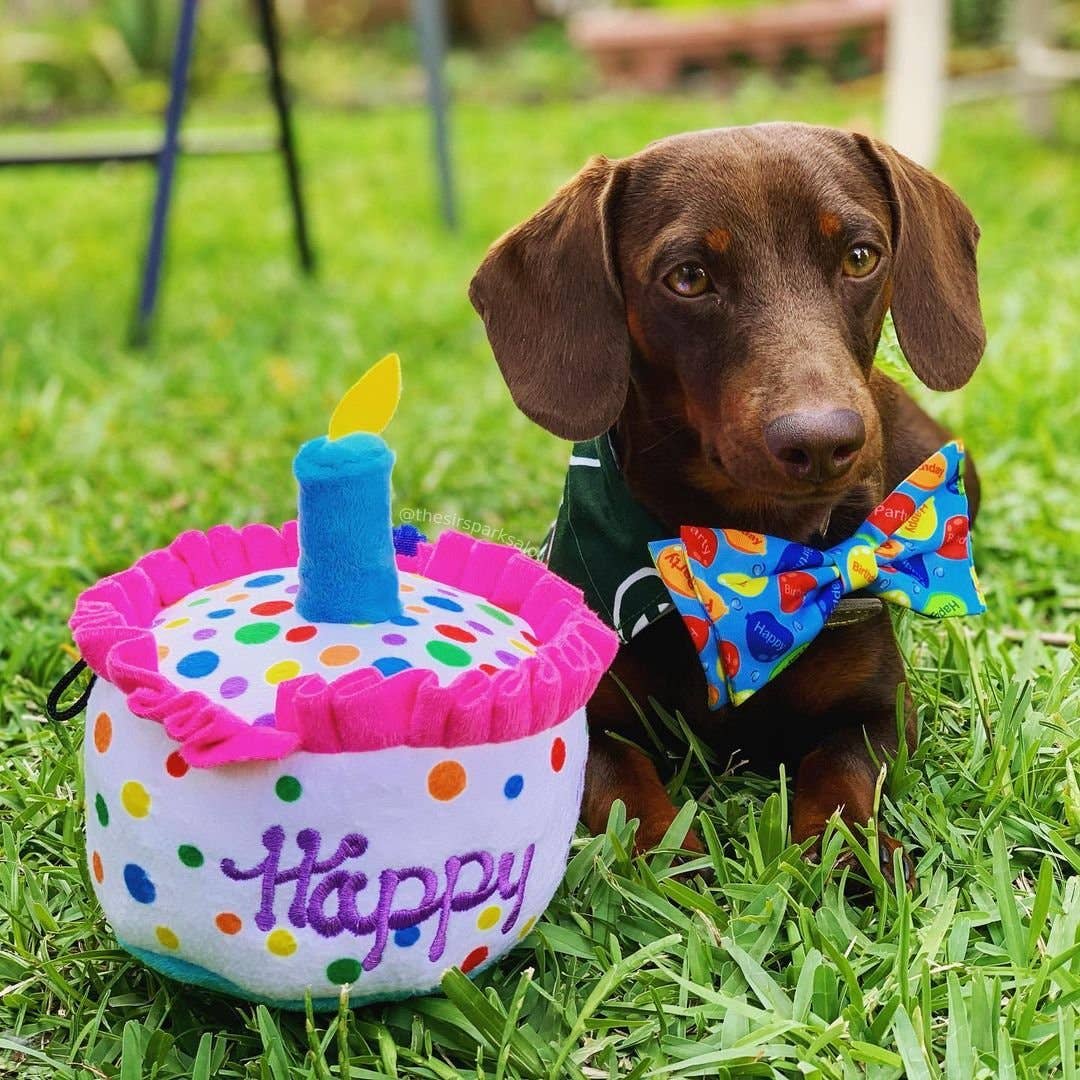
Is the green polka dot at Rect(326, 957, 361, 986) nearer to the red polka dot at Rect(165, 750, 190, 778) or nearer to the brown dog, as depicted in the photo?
the red polka dot at Rect(165, 750, 190, 778)

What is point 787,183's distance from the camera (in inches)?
79.7

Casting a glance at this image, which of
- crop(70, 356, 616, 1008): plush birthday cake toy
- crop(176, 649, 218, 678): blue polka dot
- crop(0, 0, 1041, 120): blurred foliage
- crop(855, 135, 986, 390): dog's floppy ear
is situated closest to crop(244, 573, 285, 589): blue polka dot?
crop(70, 356, 616, 1008): plush birthday cake toy

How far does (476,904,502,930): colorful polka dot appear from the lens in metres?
1.55

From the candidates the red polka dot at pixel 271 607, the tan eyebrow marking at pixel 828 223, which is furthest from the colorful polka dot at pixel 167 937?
the tan eyebrow marking at pixel 828 223

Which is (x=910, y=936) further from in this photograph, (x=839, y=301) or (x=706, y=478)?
(x=839, y=301)

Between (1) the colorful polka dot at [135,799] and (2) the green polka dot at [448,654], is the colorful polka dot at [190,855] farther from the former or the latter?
(2) the green polka dot at [448,654]

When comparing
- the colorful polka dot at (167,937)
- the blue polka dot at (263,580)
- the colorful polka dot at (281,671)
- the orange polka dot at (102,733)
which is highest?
the colorful polka dot at (281,671)

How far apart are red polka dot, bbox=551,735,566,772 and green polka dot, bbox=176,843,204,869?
389 mm

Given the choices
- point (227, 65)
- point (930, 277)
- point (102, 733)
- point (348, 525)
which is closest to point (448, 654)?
point (348, 525)

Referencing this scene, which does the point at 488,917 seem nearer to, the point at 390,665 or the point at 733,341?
the point at 390,665

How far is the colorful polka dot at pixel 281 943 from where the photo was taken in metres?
1.47

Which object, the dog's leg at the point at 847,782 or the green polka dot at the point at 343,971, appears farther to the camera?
the dog's leg at the point at 847,782

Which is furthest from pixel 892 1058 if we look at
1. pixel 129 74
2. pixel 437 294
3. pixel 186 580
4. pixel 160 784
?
pixel 129 74

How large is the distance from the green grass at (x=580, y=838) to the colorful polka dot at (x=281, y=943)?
0.13m
